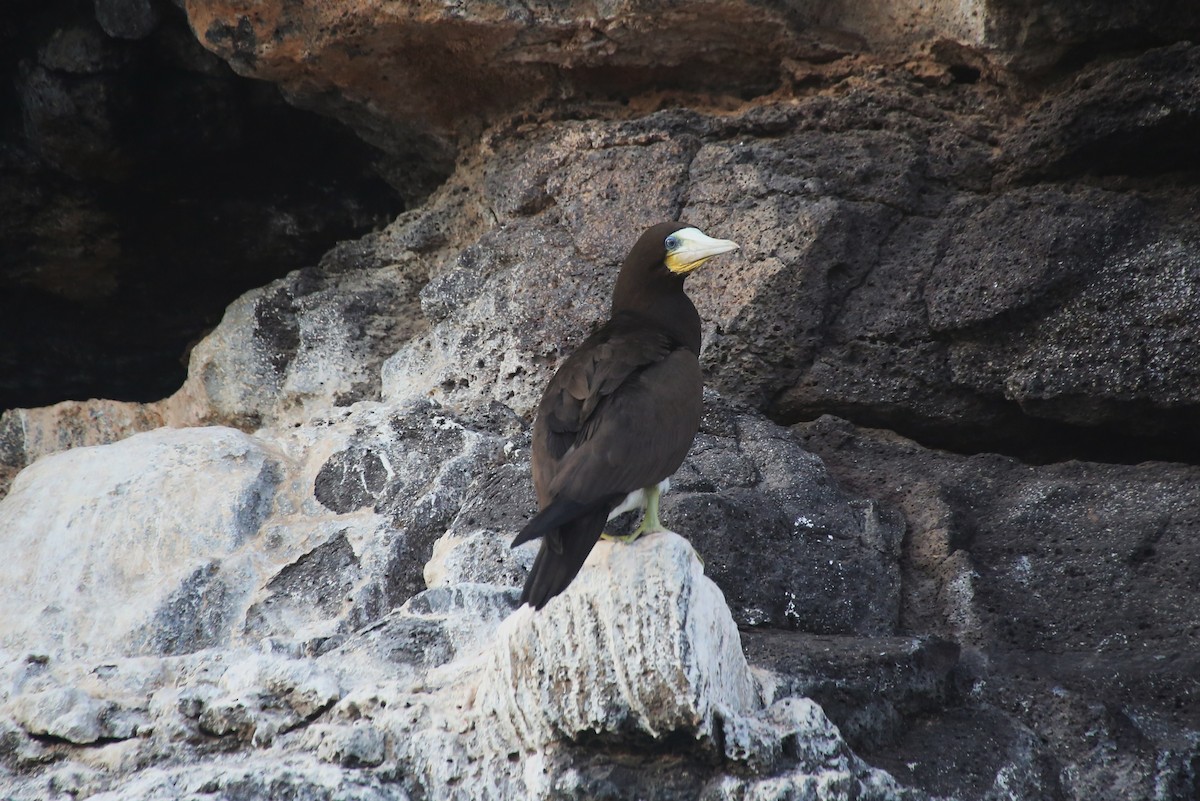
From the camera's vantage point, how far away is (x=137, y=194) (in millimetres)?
5875

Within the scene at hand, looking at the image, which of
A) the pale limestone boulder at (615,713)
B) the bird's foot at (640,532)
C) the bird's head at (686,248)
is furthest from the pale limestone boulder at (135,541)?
the bird's head at (686,248)

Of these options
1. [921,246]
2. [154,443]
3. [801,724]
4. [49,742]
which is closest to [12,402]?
[154,443]

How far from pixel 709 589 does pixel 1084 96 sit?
101 inches

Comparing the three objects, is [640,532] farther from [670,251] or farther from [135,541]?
[135,541]

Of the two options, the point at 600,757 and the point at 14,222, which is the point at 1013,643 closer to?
the point at 600,757

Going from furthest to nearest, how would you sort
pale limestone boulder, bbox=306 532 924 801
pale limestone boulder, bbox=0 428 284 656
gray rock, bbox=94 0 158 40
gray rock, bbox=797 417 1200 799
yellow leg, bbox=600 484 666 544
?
gray rock, bbox=94 0 158 40 < pale limestone boulder, bbox=0 428 284 656 < yellow leg, bbox=600 484 666 544 < gray rock, bbox=797 417 1200 799 < pale limestone boulder, bbox=306 532 924 801

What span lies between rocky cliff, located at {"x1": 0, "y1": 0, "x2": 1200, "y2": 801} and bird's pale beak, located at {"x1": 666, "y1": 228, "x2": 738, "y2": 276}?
0.66 m

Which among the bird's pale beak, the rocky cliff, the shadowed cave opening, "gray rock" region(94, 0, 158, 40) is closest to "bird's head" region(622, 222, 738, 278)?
the bird's pale beak

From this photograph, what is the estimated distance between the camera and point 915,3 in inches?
195

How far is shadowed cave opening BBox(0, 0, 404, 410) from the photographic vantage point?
5367 millimetres

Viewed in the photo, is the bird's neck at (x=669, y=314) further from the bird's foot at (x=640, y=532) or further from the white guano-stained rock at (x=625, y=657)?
the white guano-stained rock at (x=625, y=657)

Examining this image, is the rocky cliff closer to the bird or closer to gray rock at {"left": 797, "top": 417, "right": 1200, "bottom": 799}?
gray rock at {"left": 797, "top": 417, "right": 1200, "bottom": 799}

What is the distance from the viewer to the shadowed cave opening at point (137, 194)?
5367 millimetres

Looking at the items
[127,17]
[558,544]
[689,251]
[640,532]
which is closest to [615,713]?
[558,544]
